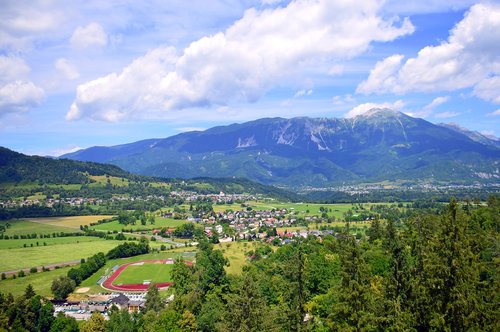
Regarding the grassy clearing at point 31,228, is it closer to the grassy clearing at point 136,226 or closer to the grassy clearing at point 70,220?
the grassy clearing at point 70,220

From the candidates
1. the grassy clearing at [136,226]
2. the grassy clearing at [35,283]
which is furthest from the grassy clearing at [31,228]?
the grassy clearing at [35,283]

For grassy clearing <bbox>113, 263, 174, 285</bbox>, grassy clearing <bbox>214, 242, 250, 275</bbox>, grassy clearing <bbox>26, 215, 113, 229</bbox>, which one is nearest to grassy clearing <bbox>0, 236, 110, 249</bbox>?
grassy clearing <bbox>26, 215, 113, 229</bbox>

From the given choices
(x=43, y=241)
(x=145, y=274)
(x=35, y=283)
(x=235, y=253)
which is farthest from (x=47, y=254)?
(x=235, y=253)

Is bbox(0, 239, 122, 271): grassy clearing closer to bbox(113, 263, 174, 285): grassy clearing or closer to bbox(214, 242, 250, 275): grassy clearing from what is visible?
bbox(113, 263, 174, 285): grassy clearing

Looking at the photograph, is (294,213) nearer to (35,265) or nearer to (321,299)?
(35,265)

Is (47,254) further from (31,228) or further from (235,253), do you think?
(235,253)

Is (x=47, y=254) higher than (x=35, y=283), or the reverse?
(x=47, y=254)
